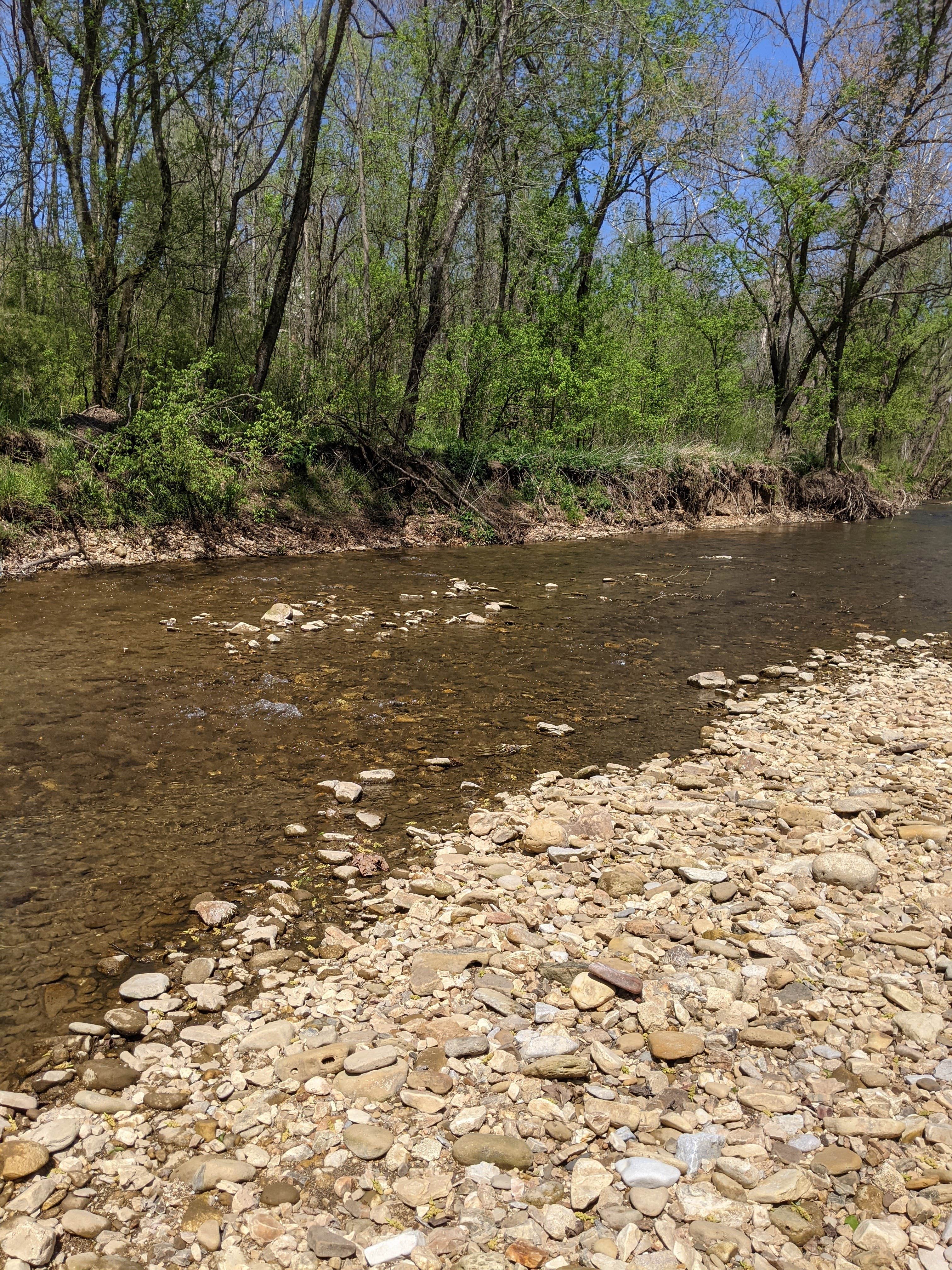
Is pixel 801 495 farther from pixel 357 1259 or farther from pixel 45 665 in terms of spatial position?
pixel 357 1259

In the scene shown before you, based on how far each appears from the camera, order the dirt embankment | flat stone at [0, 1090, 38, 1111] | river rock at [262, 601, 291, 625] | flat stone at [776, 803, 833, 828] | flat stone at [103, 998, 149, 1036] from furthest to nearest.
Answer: the dirt embankment → river rock at [262, 601, 291, 625] → flat stone at [776, 803, 833, 828] → flat stone at [103, 998, 149, 1036] → flat stone at [0, 1090, 38, 1111]

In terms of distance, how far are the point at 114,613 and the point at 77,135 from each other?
8.40 m

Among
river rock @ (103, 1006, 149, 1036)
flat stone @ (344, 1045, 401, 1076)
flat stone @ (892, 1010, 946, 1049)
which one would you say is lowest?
river rock @ (103, 1006, 149, 1036)

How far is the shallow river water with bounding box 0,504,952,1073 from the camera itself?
3.48 metres

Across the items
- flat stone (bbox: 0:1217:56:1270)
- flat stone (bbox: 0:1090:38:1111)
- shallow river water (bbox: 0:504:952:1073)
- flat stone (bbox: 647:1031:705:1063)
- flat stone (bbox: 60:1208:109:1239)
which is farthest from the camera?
shallow river water (bbox: 0:504:952:1073)

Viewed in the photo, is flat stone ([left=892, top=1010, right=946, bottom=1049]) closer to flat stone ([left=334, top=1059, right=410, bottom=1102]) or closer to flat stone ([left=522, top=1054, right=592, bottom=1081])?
flat stone ([left=522, top=1054, right=592, bottom=1081])

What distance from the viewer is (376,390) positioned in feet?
45.2

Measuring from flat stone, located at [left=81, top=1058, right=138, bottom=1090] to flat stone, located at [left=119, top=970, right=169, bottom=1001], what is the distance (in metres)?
0.29

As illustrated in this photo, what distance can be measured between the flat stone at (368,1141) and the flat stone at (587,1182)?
0.53 metres

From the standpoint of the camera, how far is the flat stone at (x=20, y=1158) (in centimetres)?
205

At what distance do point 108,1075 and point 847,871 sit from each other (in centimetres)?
313

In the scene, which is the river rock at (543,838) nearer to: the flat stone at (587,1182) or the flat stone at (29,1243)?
the flat stone at (587,1182)

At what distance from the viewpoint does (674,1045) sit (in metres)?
2.53

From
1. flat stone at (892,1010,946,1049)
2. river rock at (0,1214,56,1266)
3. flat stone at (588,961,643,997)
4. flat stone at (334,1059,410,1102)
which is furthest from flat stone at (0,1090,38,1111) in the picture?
flat stone at (892,1010,946,1049)
